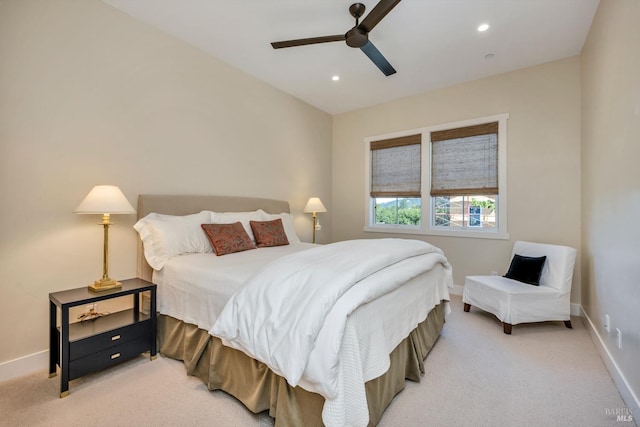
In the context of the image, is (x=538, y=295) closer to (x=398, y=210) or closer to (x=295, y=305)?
(x=398, y=210)

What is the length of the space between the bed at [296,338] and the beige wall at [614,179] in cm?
115

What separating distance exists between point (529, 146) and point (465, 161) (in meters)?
0.73

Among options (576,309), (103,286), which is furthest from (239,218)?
(576,309)

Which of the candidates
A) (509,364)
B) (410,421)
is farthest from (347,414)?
(509,364)

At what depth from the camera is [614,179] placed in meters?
2.13

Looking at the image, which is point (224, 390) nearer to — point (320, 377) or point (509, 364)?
point (320, 377)

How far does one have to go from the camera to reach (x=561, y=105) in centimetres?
338

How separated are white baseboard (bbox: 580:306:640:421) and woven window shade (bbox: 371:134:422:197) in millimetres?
2536

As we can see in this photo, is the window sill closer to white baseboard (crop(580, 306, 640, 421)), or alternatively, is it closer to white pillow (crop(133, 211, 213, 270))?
white baseboard (crop(580, 306, 640, 421))

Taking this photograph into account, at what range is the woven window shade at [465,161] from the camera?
12.7 feet

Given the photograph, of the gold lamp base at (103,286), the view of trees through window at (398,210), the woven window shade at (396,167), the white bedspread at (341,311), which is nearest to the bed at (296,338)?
the white bedspread at (341,311)

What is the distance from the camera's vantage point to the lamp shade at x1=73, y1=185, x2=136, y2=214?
2098mm

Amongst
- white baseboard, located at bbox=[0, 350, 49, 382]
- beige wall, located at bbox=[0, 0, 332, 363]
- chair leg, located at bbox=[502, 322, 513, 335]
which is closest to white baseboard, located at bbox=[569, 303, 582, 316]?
chair leg, located at bbox=[502, 322, 513, 335]

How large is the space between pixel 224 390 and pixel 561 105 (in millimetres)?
4457
